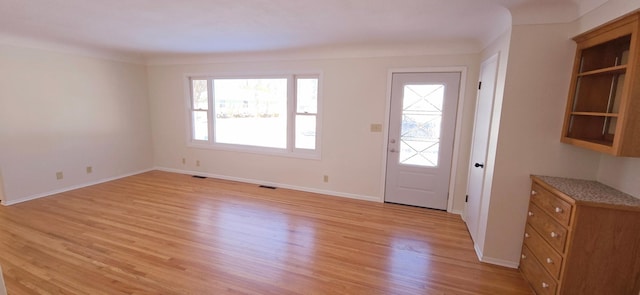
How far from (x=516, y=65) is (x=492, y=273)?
179 centimetres

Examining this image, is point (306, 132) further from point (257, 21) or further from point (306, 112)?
point (257, 21)

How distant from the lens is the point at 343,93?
4055mm

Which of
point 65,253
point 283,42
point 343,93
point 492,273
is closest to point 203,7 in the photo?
point 283,42

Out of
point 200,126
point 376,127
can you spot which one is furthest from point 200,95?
point 376,127

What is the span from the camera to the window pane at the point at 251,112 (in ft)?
15.1

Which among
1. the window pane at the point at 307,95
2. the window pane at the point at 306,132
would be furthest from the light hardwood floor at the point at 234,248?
the window pane at the point at 307,95

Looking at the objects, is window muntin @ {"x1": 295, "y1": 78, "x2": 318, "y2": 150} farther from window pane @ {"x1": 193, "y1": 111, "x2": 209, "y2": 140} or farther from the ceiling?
window pane @ {"x1": 193, "y1": 111, "x2": 209, "y2": 140}

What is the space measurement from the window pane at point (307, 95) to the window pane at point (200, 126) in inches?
78.3

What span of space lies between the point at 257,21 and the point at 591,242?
3198mm

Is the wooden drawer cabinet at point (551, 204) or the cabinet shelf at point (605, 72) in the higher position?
the cabinet shelf at point (605, 72)

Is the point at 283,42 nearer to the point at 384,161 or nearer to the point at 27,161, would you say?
the point at 384,161

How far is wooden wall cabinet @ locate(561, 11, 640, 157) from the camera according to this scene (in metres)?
1.63

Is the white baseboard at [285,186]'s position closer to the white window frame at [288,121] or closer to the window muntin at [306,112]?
the white window frame at [288,121]

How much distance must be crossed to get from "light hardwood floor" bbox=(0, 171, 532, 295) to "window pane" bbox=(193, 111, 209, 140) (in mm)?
1529
